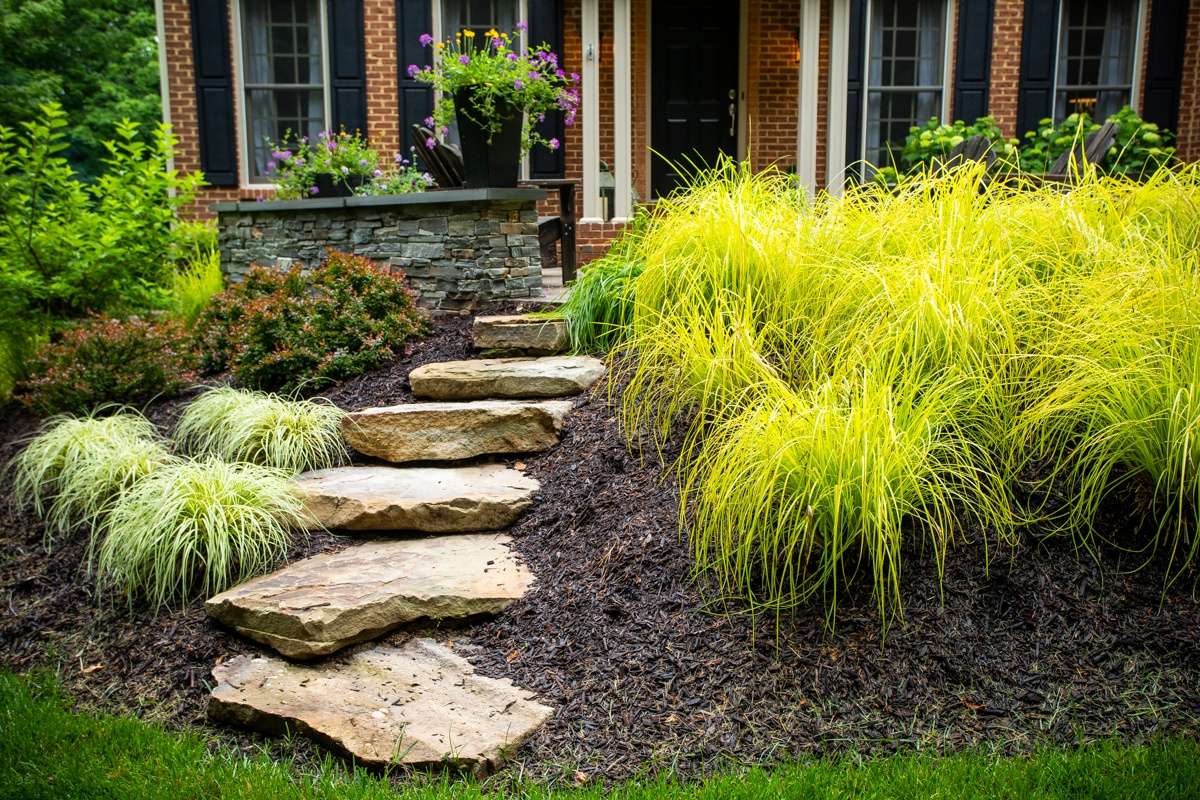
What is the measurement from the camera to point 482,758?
2.67 meters

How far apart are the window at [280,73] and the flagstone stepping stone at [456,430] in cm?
637

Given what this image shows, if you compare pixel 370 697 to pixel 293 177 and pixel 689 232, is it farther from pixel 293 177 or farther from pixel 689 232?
pixel 293 177

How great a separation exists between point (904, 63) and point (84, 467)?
8991 millimetres

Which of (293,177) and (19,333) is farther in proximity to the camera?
(293,177)

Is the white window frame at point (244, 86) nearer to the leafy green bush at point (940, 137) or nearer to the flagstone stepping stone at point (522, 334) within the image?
the flagstone stepping stone at point (522, 334)

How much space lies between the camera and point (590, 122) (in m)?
8.66

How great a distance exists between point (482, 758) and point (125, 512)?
2.00 meters

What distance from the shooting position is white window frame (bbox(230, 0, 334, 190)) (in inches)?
392

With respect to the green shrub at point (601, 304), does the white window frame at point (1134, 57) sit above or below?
above

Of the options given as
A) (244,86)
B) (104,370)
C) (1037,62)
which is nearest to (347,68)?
(244,86)

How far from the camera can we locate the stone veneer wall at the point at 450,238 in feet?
20.4

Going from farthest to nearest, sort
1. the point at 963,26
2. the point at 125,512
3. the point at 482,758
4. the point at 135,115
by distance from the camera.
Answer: the point at 135,115 → the point at 963,26 → the point at 125,512 → the point at 482,758

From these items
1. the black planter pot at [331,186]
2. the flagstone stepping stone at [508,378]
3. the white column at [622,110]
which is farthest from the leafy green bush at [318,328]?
the white column at [622,110]

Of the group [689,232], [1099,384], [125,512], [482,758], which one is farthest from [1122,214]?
[125,512]
